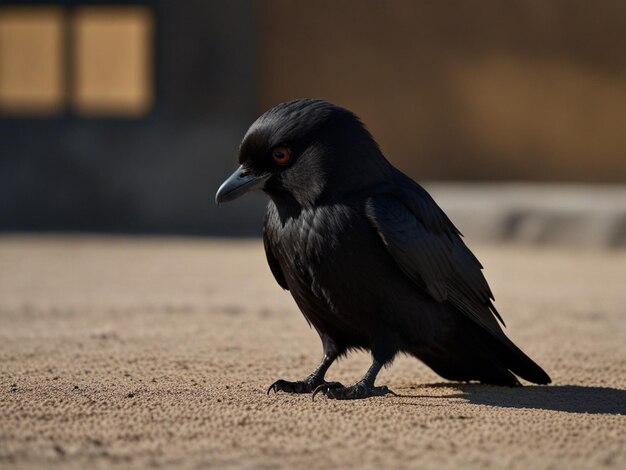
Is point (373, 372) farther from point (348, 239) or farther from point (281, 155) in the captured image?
point (281, 155)

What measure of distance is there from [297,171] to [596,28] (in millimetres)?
9258

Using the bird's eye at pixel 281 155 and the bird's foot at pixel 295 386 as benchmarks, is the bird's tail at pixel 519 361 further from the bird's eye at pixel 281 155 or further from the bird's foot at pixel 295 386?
the bird's eye at pixel 281 155

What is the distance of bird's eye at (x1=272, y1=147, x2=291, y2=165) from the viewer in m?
4.32

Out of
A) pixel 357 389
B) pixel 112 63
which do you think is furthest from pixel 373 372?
pixel 112 63

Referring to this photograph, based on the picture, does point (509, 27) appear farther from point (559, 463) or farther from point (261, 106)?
point (559, 463)

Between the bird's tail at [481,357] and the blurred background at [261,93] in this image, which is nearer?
the bird's tail at [481,357]

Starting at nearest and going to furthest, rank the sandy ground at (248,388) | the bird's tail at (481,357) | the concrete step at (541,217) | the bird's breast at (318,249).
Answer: the sandy ground at (248,388) < the bird's breast at (318,249) < the bird's tail at (481,357) < the concrete step at (541,217)

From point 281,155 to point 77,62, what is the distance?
31.6 feet

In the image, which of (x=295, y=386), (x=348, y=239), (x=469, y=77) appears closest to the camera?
(x=348, y=239)

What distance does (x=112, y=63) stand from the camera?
13445 mm

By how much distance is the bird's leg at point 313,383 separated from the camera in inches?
173

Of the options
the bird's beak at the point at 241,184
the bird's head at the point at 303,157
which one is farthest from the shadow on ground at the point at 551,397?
the bird's beak at the point at 241,184

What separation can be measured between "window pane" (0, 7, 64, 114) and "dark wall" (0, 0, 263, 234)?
0.80 feet

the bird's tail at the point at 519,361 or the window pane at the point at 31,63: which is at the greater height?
the window pane at the point at 31,63
